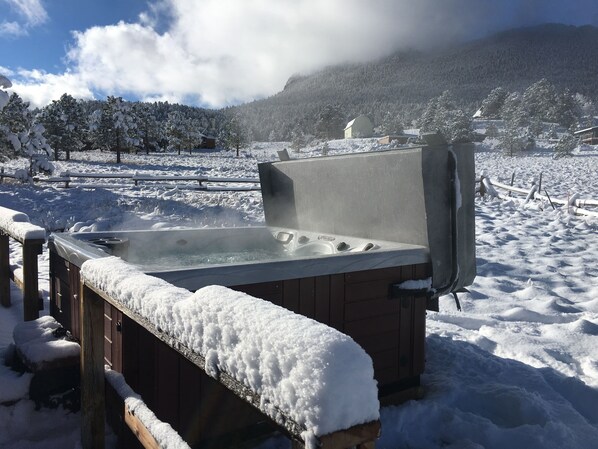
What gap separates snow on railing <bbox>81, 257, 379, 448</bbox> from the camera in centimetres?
61

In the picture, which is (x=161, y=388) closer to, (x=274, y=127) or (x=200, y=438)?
(x=200, y=438)

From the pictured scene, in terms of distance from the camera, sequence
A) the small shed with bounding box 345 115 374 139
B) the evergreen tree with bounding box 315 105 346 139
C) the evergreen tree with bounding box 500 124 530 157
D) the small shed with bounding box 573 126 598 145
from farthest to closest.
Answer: the small shed with bounding box 345 115 374 139 < the evergreen tree with bounding box 315 105 346 139 < the small shed with bounding box 573 126 598 145 < the evergreen tree with bounding box 500 124 530 157

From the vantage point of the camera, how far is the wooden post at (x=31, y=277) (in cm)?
262

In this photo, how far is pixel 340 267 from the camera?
7.59 feet

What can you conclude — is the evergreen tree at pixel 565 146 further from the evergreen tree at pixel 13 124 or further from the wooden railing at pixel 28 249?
the wooden railing at pixel 28 249

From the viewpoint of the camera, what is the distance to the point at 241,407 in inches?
81.7

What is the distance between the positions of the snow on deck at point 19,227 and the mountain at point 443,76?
222ft

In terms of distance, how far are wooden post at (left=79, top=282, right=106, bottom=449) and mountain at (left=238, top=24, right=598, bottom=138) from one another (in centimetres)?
6910

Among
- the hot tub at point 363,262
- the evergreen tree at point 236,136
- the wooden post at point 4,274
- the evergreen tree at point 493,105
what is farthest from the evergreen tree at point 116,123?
the evergreen tree at point 493,105

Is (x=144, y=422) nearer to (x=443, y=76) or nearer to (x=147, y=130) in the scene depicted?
(x=147, y=130)

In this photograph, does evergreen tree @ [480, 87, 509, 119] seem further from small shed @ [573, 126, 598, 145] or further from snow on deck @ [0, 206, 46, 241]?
snow on deck @ [0, 206, 46, 241]

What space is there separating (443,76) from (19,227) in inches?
5874

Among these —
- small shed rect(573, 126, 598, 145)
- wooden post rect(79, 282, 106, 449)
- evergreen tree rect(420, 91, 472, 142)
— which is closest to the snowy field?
wooden post rect(79, 282, 106, 449)

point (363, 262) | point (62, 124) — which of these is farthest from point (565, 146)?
point (62, 124)
